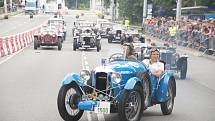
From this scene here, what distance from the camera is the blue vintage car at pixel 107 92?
1016 centimetres

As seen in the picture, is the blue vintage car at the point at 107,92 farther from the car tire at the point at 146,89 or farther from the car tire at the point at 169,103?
the car tire at the point at 169,103

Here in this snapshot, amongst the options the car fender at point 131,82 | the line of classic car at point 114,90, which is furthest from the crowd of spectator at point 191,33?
the car fender at point 131,82

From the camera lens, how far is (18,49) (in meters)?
35.4

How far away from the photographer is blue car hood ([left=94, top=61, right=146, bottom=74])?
10.7 meters

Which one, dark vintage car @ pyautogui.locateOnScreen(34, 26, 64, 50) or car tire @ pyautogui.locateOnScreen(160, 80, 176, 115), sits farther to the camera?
dark vintage car @ pyautogui.locateOnScreen(34, 26, 64, 50)

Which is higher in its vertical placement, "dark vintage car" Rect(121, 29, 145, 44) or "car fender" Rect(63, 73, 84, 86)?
"car fender" Rect(63, 73, 84, 86)

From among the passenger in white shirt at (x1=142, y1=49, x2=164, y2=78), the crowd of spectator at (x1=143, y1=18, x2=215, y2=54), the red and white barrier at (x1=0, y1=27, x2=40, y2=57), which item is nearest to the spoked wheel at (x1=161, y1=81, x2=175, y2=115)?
the passenger in white shirt at (x1=142, y1=49, x2=164, y2=78)

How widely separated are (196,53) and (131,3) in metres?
55.2

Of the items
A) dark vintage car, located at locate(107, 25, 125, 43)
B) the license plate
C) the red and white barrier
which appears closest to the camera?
the license plate

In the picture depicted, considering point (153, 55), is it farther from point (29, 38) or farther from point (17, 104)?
point (29, 38)

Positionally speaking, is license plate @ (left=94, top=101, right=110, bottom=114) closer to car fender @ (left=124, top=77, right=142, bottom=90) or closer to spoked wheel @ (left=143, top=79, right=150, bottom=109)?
car fender @ (left=124, top=77, right=142, bottom=90)

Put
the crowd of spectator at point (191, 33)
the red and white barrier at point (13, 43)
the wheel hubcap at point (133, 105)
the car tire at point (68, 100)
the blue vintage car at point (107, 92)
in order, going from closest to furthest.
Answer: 1. the blue vintage car at point (107, 92)
2. the wheel hubcap at point (133, 105)
3. the car tire at point (68, 100)
4. the red and white barrier at point (13, 43)
5. the crowd of spectator at point (191, 33)

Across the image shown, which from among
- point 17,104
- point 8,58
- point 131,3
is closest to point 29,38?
point 8,58

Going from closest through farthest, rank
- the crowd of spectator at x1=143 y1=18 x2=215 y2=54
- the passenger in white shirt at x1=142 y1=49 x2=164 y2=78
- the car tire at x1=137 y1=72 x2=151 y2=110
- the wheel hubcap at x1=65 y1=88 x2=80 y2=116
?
the wheel hubcap at x1=65 y1=88 x2=80 y2=116 → the car tire at x1=137 y1=72 x2=151 y2=110 → the passenger in white shirt at x1=142 y1=49 x2=164 y2=78 → the crowd of spectator at x1=143 y1=18 x2=215 y2=54
